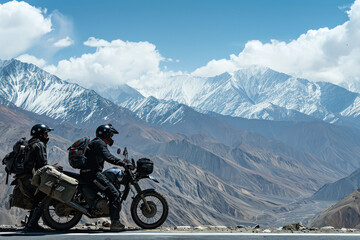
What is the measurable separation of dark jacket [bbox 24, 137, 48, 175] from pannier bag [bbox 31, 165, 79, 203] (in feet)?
1.59

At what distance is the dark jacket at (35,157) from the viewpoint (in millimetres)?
12969

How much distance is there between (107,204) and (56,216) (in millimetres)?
1600

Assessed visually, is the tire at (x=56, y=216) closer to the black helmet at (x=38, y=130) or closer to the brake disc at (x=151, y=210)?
the brake disc at (x=151, y=210)

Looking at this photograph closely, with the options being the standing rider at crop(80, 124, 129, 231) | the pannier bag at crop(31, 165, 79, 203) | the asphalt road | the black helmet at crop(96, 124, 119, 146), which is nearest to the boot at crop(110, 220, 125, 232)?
the standing rider at crop(80, 124, 129, 231)

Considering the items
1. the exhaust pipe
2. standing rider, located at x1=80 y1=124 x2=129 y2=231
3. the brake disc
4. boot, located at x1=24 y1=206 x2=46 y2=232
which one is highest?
standing rider, located at x1=80 y1=124 x2=129 y2=231

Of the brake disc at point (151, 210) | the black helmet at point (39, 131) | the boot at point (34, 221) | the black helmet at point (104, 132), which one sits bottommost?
the boot at point (34, 221)

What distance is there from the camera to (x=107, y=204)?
42.9 feet

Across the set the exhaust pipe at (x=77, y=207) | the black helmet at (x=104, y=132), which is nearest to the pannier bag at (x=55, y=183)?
the exhaust pipe at (x=77, y=207)

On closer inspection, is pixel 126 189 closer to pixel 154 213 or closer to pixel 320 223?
pixel 154 213

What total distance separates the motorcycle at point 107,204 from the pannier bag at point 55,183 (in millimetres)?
345

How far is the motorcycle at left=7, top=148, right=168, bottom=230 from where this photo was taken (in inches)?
515

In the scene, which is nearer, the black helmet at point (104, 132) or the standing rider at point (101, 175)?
the standing rider at point (101, 175)

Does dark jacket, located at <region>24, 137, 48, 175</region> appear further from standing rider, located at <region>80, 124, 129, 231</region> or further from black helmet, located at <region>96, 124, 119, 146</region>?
black helmet, located at <region>96, 124, 119, 146</region>

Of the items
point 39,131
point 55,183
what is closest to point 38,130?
point 39,131
